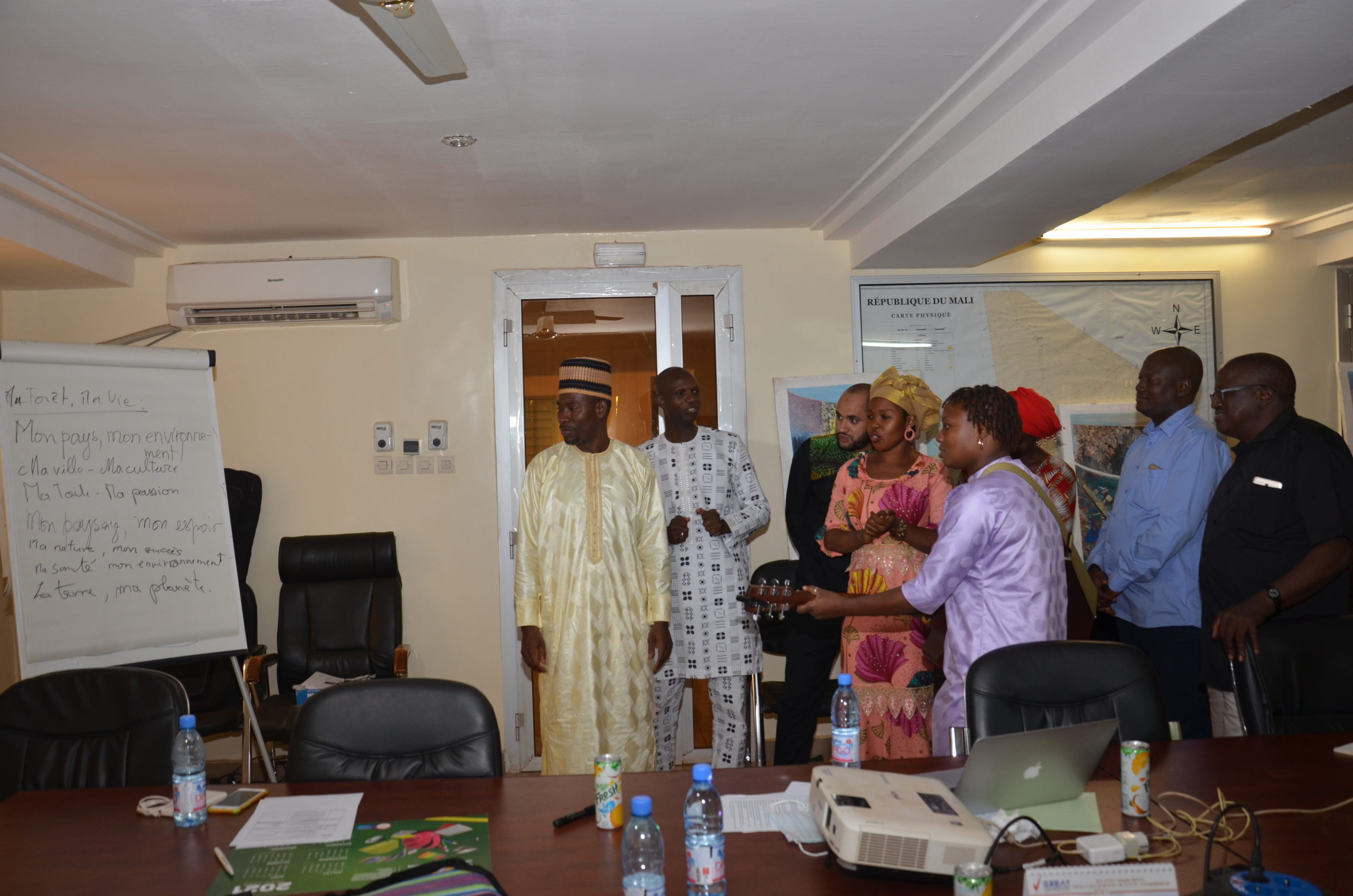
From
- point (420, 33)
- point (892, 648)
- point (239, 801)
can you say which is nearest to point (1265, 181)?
point (892, 648)

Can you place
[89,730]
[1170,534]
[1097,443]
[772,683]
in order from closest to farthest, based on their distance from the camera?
[89,730], [1170,534], [772,683], [1097,443]

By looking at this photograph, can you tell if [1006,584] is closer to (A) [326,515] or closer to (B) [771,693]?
→ (B) [771,693]

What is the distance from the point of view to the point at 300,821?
6.04 ft

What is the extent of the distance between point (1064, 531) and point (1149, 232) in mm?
2822

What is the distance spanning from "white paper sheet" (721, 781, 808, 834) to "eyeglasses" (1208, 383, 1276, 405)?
2385 mm

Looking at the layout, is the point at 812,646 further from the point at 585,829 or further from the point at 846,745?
the point at 585,829

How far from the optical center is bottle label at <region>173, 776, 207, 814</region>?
72.7 inches

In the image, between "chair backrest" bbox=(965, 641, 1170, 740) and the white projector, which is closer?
the white projector

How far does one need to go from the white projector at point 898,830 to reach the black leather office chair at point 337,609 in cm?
328

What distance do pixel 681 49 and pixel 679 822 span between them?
2.19 metres

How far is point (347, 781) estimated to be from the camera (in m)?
2.07

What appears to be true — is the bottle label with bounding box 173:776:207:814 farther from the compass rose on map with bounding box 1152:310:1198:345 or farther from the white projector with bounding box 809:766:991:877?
the compass rose on map with bounding box 1152:310:1198:345

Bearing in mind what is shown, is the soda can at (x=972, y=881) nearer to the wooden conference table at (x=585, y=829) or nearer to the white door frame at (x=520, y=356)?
the wooden conference table at (x=585, y=829)

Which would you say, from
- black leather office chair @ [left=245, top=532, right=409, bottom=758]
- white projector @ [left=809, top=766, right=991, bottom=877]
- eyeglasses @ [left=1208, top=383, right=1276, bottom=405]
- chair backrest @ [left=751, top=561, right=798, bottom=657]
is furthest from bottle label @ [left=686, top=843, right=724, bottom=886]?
black leather office chair @ [left=245, top=532, right=409, bottom=758]
